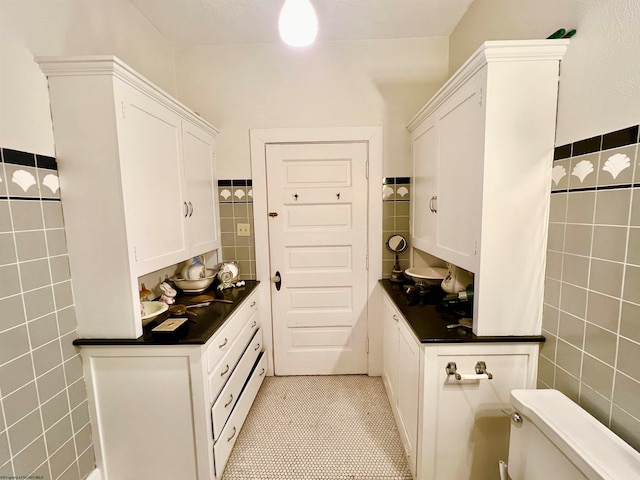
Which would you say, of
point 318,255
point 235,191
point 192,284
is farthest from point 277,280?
point 235,191

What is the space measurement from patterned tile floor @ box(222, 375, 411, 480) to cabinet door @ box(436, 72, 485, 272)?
1194mm

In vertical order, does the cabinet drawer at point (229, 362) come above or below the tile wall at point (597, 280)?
below

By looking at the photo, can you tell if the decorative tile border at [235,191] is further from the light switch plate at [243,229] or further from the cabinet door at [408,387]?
the cabinet door at [408,387]

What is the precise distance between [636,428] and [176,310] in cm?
200

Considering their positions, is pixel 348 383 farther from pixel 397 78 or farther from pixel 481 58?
pixel 397 78

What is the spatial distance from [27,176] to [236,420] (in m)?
1.58

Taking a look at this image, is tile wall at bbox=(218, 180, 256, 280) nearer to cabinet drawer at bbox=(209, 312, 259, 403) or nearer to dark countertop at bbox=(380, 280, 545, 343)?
cabinet drawer at bbox=(209, 312, 259, 403)

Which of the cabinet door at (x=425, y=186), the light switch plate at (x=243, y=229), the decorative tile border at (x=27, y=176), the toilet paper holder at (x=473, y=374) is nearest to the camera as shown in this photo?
the decorative tile border at (x=27, y=176)

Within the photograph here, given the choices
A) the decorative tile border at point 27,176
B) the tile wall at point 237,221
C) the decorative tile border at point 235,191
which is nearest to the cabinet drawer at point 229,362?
the tile wall at point 237,221

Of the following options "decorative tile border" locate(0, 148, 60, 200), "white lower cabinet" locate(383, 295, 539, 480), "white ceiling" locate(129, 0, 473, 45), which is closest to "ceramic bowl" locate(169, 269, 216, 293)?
"decorative tile border" locate(0, 148, 60, 200)

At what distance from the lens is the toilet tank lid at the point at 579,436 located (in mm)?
738

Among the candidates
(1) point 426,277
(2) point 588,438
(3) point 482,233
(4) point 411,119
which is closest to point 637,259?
(3) point 482,233

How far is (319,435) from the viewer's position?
1.74m

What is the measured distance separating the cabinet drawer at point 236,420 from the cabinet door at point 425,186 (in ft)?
4.99
